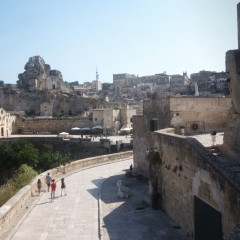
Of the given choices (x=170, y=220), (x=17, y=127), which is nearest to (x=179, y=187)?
(x=170, y=220)

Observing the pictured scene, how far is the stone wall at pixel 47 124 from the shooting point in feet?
168

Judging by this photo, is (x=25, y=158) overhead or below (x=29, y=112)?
below

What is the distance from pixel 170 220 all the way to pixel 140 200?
10.8ft

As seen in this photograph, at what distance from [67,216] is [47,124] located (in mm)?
41703

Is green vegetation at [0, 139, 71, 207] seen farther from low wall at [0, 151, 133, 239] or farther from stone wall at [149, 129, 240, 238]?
stone wall at [149, 129, 240, 238]

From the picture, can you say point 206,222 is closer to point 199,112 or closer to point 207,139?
point 207,139

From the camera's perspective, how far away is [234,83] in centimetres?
776

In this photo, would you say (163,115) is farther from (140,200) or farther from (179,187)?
(179,187)

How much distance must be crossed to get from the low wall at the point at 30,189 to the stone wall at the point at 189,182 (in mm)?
5431

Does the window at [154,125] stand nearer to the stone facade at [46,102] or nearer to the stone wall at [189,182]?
the stone wall at [189,182]

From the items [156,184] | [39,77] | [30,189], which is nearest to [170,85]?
[39,77]

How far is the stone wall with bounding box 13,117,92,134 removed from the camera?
5106 cm

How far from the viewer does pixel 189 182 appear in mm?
8594

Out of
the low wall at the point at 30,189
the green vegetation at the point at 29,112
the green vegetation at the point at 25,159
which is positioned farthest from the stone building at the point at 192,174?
the green vegetation at the point at 29,112
